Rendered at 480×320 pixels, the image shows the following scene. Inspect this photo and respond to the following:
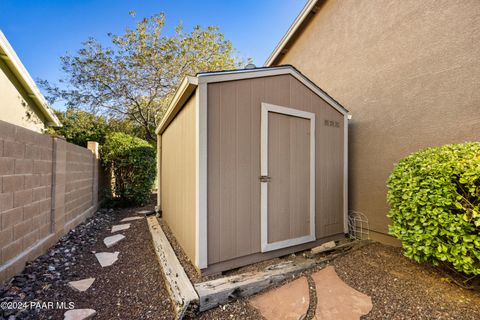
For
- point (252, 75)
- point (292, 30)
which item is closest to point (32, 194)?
point (252, 75)

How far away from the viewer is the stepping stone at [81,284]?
8.04 ft

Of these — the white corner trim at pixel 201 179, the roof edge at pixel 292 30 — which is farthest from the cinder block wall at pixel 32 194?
the roof edge at pixel 292 30

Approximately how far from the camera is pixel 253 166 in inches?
112

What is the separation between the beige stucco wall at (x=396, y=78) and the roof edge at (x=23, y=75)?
7940 mm

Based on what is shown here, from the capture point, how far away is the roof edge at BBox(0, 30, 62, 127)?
5.51 metres

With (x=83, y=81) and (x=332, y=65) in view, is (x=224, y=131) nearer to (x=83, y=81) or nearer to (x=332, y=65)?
(x=332, y=65)

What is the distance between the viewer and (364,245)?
3.50m

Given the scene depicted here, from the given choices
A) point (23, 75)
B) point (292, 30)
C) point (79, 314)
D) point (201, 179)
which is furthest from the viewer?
point (23, 75)

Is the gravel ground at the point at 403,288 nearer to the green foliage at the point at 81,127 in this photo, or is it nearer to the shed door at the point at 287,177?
the shed door at the point at 287,177

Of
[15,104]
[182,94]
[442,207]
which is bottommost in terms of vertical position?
[442,207]

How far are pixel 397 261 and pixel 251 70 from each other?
3231 mm

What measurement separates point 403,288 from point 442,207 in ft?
3.09

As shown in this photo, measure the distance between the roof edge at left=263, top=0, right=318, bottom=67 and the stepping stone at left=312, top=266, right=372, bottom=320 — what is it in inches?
225

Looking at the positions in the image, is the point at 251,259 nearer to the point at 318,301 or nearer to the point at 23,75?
the point at 318,301
